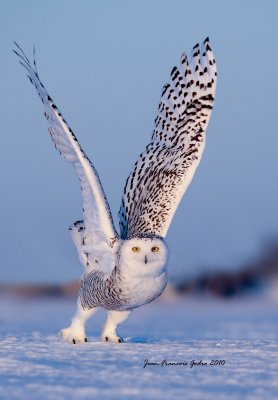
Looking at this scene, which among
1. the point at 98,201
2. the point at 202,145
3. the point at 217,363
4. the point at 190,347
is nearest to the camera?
the point at 217,363

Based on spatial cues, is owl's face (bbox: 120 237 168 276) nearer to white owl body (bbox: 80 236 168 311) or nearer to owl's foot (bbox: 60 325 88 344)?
white owl body (bbox: 80 236 168 311)

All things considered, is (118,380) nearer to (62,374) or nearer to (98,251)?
(62,374)

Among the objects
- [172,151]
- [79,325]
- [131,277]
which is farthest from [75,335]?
[172,151]

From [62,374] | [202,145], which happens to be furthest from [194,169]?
[62,374]

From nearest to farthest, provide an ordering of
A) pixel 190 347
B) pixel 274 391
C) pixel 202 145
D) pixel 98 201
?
pixel 274 391, pixel 98 201, pixel 190 347, pixel 202 145

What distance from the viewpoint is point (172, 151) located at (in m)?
10.2

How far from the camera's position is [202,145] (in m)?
10.1

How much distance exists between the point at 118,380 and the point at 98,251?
2.62m

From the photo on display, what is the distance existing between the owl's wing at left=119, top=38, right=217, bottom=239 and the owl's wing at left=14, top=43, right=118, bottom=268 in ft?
1.76

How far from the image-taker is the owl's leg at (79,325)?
31.6 ft

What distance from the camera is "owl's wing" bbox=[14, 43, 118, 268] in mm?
8758

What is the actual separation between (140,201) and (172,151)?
2.33 feet

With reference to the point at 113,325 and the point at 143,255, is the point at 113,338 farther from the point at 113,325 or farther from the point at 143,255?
the point at 143,255

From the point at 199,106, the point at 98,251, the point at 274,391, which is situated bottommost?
the point at 274,391
